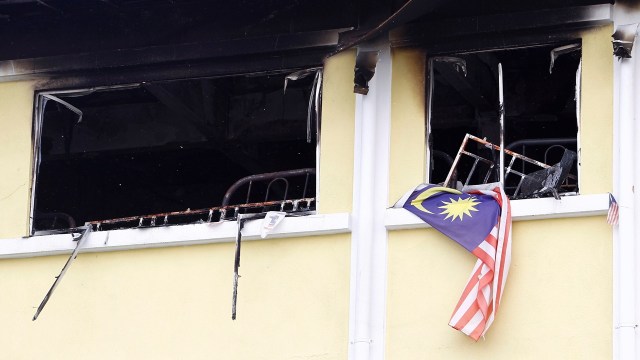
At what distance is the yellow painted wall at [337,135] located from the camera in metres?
13.5

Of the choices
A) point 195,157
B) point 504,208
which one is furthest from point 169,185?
point 504,208

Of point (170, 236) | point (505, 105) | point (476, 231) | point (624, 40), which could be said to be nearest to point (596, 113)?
point (624, 40)

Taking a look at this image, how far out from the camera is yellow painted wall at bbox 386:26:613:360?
12.4 meters

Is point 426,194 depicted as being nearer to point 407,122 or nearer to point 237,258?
point 407,122

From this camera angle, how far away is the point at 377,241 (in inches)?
520

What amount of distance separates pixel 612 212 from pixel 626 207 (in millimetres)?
119

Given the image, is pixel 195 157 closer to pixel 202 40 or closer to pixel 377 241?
pixel 202 40

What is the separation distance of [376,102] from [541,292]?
2.24 meters

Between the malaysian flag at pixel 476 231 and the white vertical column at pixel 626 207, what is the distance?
2.99 ft

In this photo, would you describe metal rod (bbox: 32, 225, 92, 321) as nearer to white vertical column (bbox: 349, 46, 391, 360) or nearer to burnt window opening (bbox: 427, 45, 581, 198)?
white vertical column (bbox: 349, 46, 391, 360)

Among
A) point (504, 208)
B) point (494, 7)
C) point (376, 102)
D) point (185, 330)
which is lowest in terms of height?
point (185, 330)

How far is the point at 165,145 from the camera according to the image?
16922 mm

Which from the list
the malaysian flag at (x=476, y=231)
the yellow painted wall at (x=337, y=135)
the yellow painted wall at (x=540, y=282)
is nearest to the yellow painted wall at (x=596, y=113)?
the yellow painted wall at (x=540, y=282)

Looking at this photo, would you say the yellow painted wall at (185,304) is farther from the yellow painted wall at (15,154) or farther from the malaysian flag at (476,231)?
the malaysian flag at (476,231)
